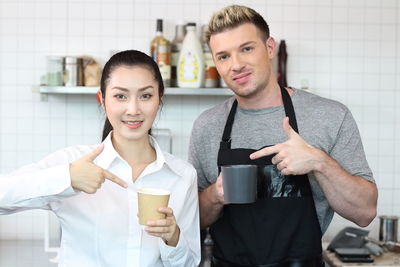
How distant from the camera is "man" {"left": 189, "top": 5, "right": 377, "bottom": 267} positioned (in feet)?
5.56

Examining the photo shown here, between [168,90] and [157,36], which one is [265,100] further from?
[157,36]

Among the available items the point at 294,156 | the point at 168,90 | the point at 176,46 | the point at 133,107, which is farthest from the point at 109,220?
the point at 176,46

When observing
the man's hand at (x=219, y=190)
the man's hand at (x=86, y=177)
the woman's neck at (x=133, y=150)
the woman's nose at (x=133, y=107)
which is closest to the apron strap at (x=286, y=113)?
the man's hand at (x=219, y=190)

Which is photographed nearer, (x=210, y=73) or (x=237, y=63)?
(x=237, y=63)

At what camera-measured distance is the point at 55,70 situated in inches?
114

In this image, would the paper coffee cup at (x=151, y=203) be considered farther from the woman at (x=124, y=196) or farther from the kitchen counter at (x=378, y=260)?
the kitchen counter at (x=378, y=260)

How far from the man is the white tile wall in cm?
130

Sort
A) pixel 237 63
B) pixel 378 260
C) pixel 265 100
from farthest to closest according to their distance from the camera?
pixel 378 260, pixel 265 100, pixel 237 63

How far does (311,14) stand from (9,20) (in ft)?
5.62

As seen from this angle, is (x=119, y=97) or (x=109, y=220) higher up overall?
(x=119, y=97)

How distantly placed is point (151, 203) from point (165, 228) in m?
0.09

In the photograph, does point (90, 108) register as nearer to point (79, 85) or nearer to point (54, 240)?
point (79, 85)

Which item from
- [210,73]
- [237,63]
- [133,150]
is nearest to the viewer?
[133,150]

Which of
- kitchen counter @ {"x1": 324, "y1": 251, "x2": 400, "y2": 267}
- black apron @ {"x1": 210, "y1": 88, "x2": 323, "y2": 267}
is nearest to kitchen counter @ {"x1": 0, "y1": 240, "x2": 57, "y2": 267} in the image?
black apron @ {"x1": 210, "y1": 88, "x2": 323, "y2": 267}
